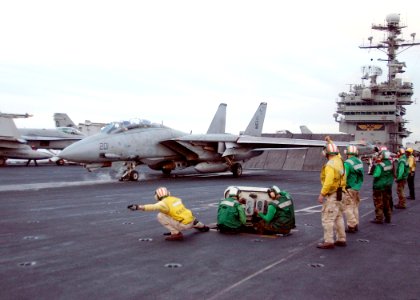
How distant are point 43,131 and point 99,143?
22.0m

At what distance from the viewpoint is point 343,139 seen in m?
38.3

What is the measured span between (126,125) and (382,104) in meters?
44.1

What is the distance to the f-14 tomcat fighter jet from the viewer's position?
19703mm

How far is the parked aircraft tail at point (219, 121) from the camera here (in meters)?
29.3

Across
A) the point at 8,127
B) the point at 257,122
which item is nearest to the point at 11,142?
the point at 8,127

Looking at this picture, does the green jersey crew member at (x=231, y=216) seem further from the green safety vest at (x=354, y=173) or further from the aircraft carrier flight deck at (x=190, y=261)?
the green safety vest at (x=354, y=173)

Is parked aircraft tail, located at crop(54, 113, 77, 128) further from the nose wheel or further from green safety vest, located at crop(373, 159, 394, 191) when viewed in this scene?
green safety vest, located at crop(373, 159, 394, 191)

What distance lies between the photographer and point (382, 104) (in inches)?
2233

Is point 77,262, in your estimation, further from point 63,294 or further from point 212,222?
point 212,222

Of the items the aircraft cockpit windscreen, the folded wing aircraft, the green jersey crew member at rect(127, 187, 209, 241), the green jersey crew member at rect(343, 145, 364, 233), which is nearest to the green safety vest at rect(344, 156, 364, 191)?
the green jersey crew member at rect(343, 145, 364, 233)

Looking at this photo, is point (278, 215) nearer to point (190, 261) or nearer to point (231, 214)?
point (231, 214)

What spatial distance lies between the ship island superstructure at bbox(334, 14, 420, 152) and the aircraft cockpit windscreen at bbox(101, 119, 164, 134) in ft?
131

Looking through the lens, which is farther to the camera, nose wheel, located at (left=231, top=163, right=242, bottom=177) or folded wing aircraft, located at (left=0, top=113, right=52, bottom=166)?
folded wing aircraft, located at (left=0, top=113, right=52, bottom=166)

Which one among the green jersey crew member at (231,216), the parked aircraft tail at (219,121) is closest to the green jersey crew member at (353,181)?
the green jersey crew member at (231,216)
